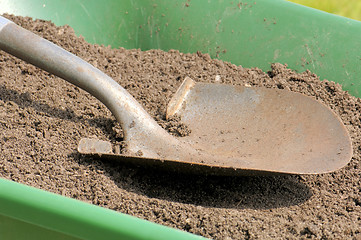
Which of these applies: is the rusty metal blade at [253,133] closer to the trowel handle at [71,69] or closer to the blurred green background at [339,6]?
the trowel handle at [71,69]

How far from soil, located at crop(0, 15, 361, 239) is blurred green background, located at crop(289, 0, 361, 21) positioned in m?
1.15

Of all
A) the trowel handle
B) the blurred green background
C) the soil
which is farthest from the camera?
the blurred green background

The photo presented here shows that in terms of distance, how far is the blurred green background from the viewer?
2.60 meters

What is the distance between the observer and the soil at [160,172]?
3.78ft

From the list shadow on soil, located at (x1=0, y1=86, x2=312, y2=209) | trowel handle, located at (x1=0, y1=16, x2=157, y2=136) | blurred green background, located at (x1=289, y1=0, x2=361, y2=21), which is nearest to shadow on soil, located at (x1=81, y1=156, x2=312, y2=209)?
shadow on soil, located at (x1=0, y1=86, x2=312, y2=209)

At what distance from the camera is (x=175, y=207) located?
1.17 m

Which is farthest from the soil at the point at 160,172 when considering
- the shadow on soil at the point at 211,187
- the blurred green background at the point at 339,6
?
the blurred green background at the point at 339,6

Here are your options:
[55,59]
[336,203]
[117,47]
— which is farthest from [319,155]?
[117,47]

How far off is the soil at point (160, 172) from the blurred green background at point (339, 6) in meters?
1.15

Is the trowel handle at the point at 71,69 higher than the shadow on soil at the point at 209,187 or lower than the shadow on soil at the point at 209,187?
higher

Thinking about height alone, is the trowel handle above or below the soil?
above

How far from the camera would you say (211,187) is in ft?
4.25

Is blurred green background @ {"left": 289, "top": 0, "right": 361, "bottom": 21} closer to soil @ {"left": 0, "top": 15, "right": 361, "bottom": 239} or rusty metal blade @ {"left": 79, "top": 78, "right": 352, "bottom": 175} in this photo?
soil @ {"left": 0, "top": 15, "right": 361, "bottom": 239}

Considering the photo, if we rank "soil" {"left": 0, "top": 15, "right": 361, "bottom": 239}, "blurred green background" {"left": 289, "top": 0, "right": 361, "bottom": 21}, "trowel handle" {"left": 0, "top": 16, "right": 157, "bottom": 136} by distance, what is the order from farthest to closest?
"blurred green background" {"left": 289, "top": 0, "right": 361, "bottom": 21}
"trowel handle" {"left": 0, "top": 16, "right": 157, "bottom": 136}
"soil" {"left": 0, "top": 15, "right": 361, "bottom": 239}
